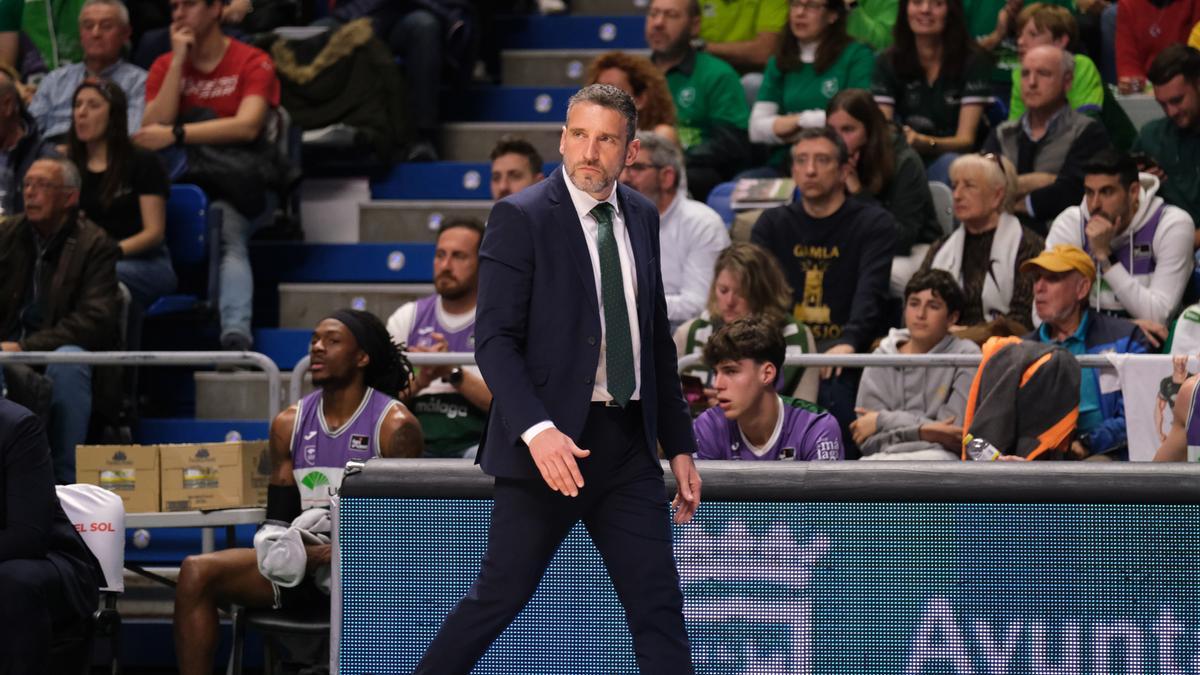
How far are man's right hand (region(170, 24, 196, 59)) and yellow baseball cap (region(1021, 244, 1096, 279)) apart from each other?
494cm

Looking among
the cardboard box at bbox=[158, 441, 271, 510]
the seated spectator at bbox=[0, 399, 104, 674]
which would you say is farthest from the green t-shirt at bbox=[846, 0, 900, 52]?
the seated spectator at bbox=[0, 399, 104, 674]

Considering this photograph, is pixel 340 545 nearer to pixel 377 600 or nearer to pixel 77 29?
pixel 377 600

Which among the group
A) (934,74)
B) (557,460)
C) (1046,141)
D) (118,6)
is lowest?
(557,460)

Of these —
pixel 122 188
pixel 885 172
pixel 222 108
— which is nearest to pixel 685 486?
pixel 885 172

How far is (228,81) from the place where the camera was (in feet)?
33.3

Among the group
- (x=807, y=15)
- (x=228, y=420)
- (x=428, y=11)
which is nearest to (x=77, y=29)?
(x=428, y=11)

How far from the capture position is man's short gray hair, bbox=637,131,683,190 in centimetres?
851

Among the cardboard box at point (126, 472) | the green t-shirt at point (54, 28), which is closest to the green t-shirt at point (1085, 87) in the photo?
the cardboard box at point (126, 472)

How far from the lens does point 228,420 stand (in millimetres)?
Result: 9305

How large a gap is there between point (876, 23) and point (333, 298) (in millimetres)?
3688

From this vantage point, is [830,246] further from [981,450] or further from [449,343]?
[981,450]

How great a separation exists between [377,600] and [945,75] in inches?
223

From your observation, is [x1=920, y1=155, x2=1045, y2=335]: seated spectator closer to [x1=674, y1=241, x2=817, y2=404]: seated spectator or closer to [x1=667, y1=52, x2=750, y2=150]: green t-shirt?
[x1=674, y1=241, x2=817, y2=404]: seated spectator

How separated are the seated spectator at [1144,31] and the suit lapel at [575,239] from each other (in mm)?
6597
